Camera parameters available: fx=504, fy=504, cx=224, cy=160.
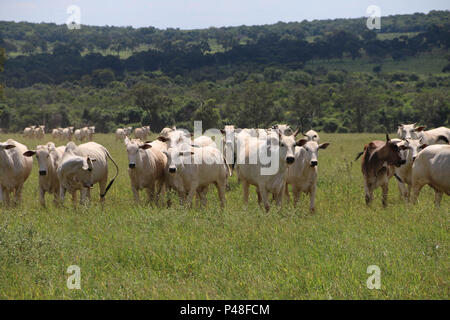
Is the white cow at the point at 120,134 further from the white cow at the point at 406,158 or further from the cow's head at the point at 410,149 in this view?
the cow's head at the point at 410,149

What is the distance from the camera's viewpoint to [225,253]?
8242 millimetres

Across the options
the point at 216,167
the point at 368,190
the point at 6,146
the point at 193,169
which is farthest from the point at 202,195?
the point at 6,146

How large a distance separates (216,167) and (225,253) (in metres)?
4.63

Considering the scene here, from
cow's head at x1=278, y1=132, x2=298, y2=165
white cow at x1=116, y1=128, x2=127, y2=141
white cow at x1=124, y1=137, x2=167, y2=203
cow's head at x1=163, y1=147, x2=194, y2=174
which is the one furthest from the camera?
white cow at x1=116, y1=128, x2=127, y2=141

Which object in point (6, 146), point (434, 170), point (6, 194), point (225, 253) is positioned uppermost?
point (6, 146)

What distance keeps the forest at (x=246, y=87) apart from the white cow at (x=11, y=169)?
654 inches

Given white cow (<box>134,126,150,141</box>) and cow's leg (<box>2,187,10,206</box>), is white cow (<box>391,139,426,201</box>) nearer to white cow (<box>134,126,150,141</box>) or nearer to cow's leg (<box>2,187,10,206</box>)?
cow's leg (<box>2,187,10,206</box>)

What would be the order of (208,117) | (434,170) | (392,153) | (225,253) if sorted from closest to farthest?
(225,253) < (434,170) < (392,153) < (208,117)

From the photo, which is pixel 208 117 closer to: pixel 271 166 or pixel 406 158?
pixel 406 158

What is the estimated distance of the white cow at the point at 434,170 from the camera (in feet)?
37.6

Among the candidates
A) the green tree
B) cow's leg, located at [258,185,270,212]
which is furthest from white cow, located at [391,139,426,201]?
the green tree

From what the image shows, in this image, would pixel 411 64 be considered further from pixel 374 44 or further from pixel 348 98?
Answer: pixel 348 98

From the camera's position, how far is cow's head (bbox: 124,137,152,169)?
12522mm

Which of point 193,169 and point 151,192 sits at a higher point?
point 193,169
